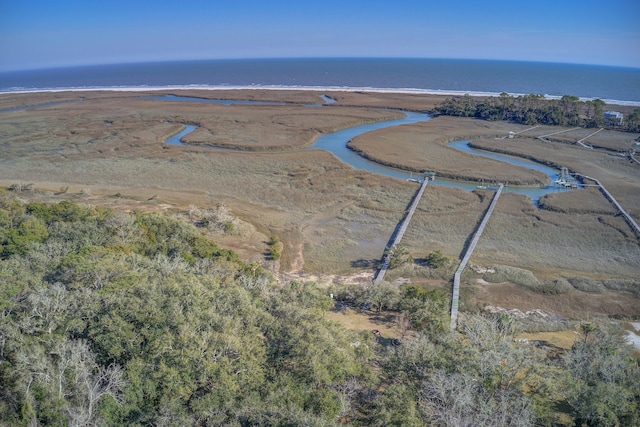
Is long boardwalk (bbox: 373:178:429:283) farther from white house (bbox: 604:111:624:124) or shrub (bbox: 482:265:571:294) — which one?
white house (bbox: 604:111:624:124)

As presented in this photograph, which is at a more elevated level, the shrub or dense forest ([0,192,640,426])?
dense forest ([0,192,640,426])

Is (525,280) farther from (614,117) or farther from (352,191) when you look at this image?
(614,117)

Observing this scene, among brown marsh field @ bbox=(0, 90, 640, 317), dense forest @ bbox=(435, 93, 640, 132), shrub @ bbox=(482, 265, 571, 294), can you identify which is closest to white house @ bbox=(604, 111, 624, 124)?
dense forest @ bbox=(435, 93, 640, 132)

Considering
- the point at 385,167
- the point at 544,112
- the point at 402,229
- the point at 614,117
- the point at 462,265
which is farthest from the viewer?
the point at 544,112

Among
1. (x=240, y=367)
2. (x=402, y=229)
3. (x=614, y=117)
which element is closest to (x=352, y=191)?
(x=402, y=229)

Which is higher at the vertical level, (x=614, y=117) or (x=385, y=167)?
(x=614, y=117)

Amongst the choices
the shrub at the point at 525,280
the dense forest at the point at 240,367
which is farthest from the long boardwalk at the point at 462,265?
the dense forest at the point at 240,367

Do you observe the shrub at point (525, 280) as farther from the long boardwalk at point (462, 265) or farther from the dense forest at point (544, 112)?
the dense forest at point (544, 112)
